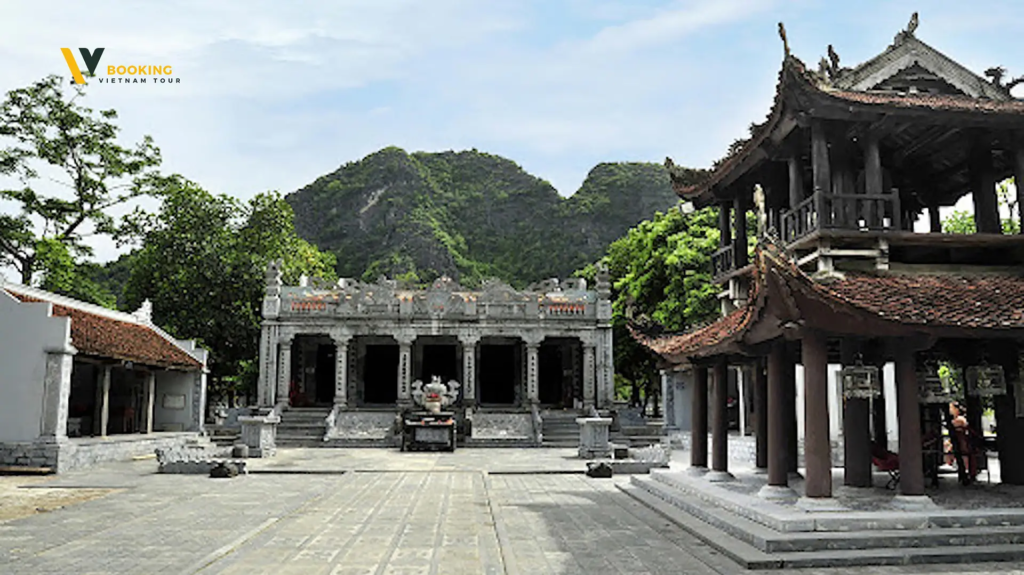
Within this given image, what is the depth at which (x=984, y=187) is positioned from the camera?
1078 centimetres

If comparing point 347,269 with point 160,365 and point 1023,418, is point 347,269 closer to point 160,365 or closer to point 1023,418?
point 160,365

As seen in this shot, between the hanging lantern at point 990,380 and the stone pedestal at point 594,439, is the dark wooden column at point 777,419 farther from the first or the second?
the stone pedestal at point 594,439

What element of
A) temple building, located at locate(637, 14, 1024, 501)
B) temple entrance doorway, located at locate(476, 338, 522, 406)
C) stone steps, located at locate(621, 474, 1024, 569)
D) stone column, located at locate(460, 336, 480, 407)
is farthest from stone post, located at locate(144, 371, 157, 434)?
stone steps, located at locate(621, 474, 1024, 569)

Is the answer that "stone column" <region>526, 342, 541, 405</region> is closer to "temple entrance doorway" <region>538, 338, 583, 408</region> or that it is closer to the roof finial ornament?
"temple entrance doorway" <region>538, 338, 583, 408</region>

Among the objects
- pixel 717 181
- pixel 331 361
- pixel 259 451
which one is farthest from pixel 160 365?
pixel 717 181

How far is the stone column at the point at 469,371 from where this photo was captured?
27.8 meters

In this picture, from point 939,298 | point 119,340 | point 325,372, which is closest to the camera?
point 939,298

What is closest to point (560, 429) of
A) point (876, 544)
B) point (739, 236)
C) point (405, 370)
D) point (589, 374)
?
point (589, 374)

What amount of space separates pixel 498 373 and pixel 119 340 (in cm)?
1607

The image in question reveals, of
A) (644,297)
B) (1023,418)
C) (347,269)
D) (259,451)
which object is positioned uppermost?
(347,269)

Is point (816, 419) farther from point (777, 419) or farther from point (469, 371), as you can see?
point (469, 371)

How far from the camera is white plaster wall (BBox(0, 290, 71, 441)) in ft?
55.9

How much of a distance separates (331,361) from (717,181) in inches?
900

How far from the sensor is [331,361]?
32.1m
